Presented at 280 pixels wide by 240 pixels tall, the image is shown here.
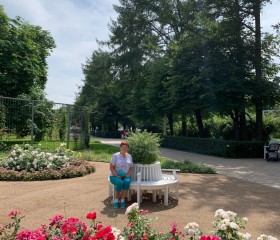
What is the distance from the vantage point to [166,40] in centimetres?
3148

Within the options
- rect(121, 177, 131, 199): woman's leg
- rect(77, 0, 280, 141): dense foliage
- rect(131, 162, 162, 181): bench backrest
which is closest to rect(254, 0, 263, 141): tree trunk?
rect(77, 0, 280, 141): dense foliage

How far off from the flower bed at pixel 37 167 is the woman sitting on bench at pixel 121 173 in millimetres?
3211

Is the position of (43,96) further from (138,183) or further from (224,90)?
(138,183)

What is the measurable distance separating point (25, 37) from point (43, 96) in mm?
6185

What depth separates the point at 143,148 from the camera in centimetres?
666

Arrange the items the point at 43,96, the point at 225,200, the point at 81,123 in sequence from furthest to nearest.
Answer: the point at 43,96, the point at 81,123, the point at 225,200

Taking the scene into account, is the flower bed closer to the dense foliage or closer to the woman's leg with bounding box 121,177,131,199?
the woman's leg with bounding box 121,177,131,199

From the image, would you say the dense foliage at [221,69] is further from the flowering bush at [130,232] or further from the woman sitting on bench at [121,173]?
the flowering bush at [130,232]

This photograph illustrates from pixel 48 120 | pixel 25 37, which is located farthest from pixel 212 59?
pixel 25 37

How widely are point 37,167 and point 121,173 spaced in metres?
3.94

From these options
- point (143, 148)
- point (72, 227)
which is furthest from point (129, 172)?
point (72, 227)

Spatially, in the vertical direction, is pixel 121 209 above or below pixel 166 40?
below

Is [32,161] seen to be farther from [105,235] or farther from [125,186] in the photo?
[105,235]

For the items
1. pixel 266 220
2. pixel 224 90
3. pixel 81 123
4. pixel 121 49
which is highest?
pixel 121 49
